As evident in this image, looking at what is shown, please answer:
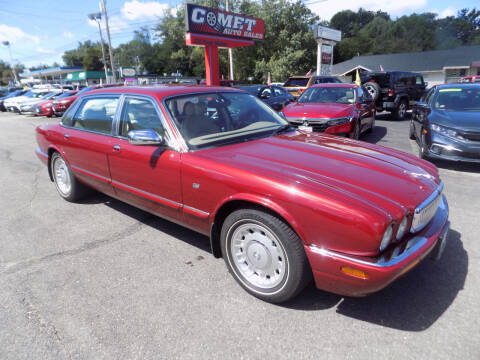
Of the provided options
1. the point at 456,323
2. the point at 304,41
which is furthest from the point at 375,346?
the point at 304,41

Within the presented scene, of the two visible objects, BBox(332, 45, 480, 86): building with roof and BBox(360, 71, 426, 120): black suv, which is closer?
BBox(360, 71, 426, 120): black suv

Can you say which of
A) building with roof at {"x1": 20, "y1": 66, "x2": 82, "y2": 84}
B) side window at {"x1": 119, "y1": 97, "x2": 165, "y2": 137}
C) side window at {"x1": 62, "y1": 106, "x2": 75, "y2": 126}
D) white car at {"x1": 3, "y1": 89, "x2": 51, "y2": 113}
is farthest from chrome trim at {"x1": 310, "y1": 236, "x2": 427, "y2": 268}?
building with roof at {"x1": 20, "y1": 66, "x2": 82, "y2": 84}

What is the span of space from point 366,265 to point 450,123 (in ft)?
16.9

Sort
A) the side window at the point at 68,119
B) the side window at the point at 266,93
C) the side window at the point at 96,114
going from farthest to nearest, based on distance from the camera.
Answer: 1. the side window at the point at 266,93
2. the side window at the point at 68,119
3. the side window at the point at 96,114

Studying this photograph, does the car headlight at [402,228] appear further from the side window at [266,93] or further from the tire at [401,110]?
the tire at [401,110]

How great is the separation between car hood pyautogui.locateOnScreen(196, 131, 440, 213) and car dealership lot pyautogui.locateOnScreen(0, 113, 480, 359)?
2.84ft

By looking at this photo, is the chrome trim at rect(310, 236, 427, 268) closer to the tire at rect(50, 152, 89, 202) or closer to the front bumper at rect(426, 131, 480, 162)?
the tire at rect(50, 152, 89, 202)

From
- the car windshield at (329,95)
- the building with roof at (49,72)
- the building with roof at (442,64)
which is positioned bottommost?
the car windshield at (329,95)

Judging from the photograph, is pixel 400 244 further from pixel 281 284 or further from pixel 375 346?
pixel 281 284

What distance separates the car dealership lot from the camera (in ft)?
7.09

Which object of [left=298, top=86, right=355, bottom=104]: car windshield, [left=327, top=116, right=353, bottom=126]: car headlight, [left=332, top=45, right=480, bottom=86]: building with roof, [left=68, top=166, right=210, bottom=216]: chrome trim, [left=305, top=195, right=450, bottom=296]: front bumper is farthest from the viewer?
[left=332, top=45, right=480, bottom=86]: building with roof

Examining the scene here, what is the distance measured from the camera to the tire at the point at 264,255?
2318mm

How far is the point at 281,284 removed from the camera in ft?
8.08

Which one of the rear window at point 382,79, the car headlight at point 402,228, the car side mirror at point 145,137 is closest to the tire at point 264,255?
the car headlight at point 402,228
